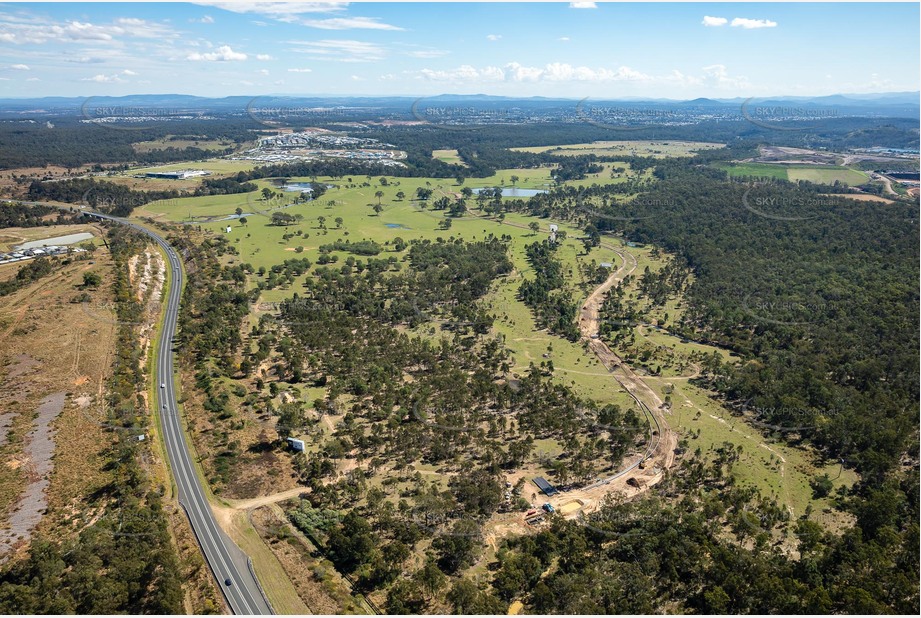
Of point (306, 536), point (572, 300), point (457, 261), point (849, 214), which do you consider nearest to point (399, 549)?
point (306, 536)

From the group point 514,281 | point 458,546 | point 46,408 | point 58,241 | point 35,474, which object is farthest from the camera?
point 58,241

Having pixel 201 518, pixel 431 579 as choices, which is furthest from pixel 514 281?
pixel 431 579

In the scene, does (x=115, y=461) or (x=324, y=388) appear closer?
(x=115, y=461)

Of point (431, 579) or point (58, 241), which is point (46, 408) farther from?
point (58, 241)

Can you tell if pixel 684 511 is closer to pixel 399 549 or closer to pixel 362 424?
pixel 399 549

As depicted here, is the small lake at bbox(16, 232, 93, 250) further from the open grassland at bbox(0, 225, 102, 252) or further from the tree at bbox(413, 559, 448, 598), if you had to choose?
the tree at bbox(413, 559, 448, 598)

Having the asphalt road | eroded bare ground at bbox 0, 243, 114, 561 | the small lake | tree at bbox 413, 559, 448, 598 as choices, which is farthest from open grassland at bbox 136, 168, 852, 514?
the small lake

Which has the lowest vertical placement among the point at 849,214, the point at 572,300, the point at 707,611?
the point at 707,611

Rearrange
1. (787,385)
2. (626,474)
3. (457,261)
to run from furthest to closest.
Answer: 1. (457,261)
2. (787,385)
3. (626,474)
